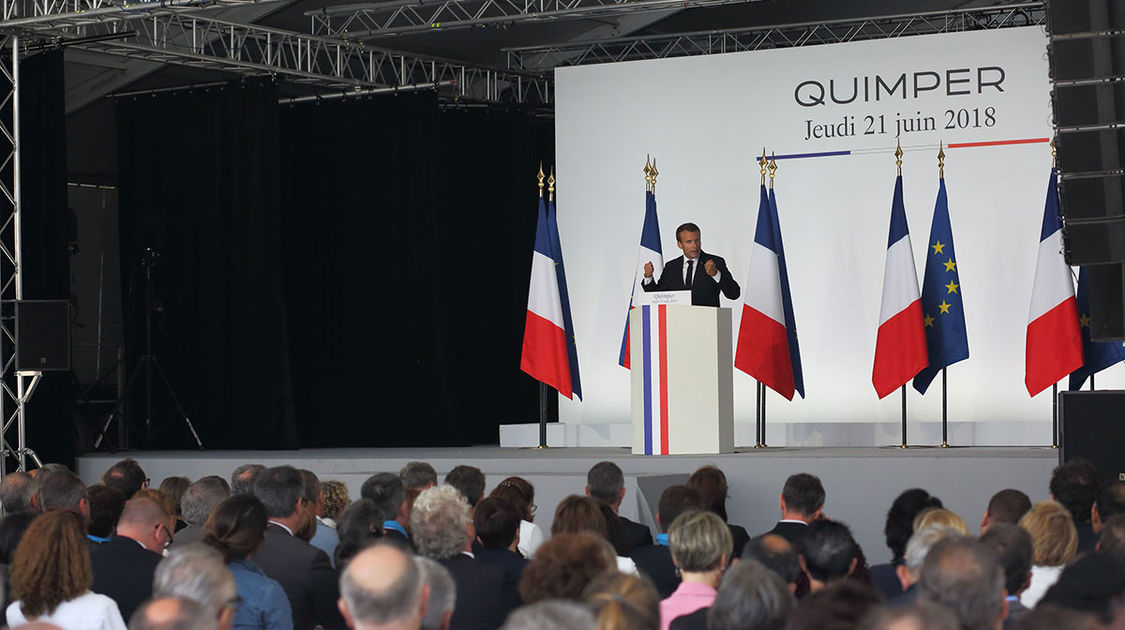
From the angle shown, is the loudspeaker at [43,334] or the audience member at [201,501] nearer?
the audience member at [201,501]

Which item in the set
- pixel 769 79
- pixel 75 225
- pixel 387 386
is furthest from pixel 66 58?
pixel 769 79

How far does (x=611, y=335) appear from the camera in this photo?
415 inches

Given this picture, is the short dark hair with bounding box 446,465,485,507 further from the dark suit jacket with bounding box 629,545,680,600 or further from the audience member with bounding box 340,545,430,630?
the audience member with bounding box 340,545,430,630

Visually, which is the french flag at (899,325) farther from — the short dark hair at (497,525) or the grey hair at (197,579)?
the grey hair at (197,579)

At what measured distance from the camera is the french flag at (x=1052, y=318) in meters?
8.43

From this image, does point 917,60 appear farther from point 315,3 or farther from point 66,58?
point 66,58

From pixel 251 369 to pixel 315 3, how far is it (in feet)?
9.38

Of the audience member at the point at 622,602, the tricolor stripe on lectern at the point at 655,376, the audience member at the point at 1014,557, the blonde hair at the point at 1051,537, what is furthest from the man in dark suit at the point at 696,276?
the audience member at the point at 622,602

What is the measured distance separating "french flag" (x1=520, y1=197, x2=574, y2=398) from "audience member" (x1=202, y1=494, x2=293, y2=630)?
216 inches

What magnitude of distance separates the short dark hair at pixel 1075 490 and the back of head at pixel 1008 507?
728mm

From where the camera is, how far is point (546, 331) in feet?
30.7

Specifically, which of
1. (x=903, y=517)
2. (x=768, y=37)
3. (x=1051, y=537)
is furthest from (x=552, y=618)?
(x=768, y=37)

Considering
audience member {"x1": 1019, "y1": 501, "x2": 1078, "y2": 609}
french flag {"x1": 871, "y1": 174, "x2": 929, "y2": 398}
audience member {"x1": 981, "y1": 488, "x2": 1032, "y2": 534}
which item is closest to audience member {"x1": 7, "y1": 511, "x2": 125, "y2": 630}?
audience member {"x1": 1019, "y1": 501, "x2": 1078, "y2": 609}

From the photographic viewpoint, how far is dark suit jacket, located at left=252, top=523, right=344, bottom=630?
388 centimetres
